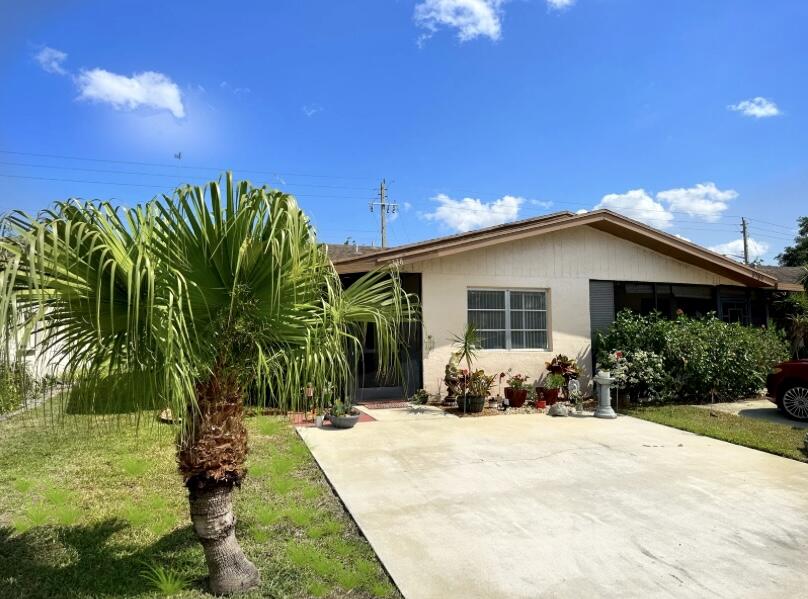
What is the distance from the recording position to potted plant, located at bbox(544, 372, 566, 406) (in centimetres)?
1050

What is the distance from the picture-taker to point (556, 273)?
37.8 feet

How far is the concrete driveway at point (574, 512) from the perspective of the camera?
3.36 m

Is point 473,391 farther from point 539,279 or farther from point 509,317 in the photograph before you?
point 539,279

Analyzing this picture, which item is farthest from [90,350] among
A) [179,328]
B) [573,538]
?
[573,538]

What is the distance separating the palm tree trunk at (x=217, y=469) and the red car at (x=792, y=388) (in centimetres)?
981

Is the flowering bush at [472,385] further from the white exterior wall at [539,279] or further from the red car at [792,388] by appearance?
the red car at [792,388]

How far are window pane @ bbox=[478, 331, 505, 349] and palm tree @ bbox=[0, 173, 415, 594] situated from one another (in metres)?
7.83

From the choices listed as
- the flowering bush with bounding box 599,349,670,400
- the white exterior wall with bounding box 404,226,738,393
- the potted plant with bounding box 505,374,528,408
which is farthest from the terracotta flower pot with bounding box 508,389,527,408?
the flowering bush with bounding box 599,349,670,400

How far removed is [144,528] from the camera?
421 cm

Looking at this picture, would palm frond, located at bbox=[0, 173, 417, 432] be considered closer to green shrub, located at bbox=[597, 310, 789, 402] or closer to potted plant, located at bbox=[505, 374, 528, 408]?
potted plant, located at bbox=[505, 374, 528, 408]

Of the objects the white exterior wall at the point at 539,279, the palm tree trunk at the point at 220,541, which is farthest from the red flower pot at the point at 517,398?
the palm tree trunk at the point at 220,541

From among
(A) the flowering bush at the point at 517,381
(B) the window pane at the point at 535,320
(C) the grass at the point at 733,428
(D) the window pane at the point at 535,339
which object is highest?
(B) the window pane at the point at 535,320

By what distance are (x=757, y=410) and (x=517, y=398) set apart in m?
4.77

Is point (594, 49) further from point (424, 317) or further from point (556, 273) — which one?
point (424, 317)
